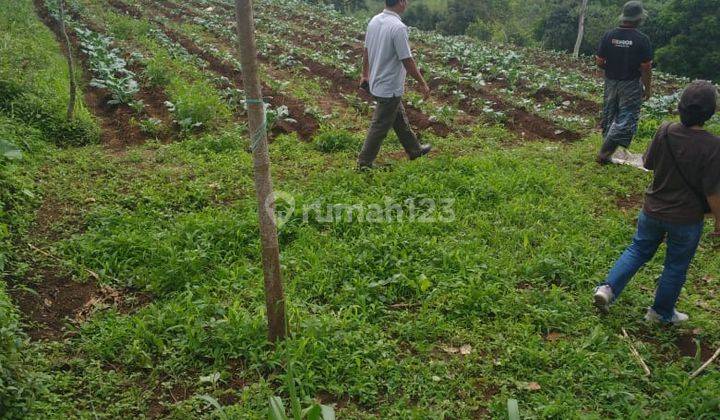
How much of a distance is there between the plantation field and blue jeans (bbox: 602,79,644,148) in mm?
484

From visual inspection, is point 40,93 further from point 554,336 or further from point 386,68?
point 554,336

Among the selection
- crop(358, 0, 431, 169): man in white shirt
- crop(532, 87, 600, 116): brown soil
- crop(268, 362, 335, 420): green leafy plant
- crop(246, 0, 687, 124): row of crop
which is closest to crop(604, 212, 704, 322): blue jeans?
crop(268, 362, 335, 420): green leafy plant

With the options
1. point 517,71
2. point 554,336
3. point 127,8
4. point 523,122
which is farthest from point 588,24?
point 554,336

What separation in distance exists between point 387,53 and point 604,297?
11.1 feet

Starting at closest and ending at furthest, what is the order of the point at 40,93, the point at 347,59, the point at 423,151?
the point at 423,151
the point at 40,93
the point at 347,59

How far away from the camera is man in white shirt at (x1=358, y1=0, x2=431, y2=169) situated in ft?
18.8

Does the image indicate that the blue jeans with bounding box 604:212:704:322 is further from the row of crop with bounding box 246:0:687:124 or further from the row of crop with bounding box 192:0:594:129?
the row of crop with bounding box 246:0:687:124

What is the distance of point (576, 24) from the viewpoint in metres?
23.9

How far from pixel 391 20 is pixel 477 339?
11.7 feet

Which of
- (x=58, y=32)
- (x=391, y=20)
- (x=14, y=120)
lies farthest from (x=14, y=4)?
(x=391, y=20)

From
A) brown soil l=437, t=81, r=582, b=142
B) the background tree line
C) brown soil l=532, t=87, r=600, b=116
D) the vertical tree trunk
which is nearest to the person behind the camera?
the vertical tree trunk

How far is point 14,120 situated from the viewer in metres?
6.77

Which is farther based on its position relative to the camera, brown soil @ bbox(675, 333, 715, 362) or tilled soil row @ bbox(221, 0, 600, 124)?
tilled soil row @ bbox(221, 0, 600, 124)

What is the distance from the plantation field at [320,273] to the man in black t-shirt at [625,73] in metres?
0.56
